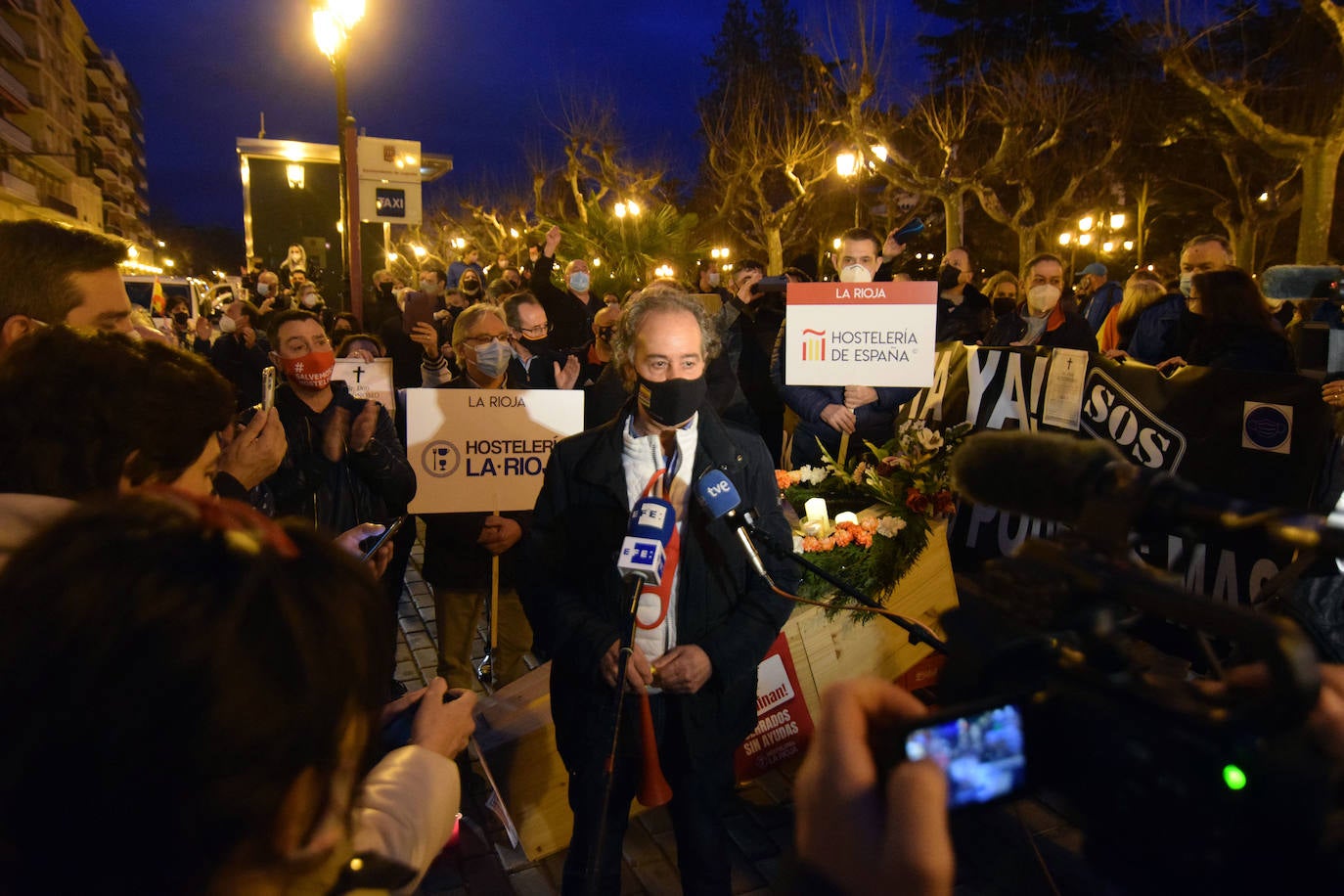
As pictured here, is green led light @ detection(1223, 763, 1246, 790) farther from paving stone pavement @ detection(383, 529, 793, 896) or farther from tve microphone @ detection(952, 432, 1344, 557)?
paving stone pavement @ detection(383, 529, 793, 896)

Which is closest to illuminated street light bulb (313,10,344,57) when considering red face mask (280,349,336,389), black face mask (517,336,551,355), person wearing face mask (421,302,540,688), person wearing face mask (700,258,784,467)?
black face mask (517,336,551,355)

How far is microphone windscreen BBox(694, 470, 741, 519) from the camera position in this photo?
2365 millimetres

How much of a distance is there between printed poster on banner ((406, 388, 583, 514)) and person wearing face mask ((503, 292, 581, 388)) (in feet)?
2.20

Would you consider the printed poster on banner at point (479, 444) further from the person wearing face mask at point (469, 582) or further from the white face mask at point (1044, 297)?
the white face mask at point (1044, 297)

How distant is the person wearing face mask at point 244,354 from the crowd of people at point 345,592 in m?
1.86

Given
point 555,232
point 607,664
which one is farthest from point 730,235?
point 607,664

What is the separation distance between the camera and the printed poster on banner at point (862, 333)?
496cm

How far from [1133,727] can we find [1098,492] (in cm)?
28

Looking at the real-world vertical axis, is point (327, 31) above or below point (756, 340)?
above

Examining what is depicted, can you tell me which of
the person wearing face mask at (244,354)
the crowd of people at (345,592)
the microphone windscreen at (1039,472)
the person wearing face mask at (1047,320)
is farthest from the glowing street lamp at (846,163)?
the microphone windscreen at (1039,472)

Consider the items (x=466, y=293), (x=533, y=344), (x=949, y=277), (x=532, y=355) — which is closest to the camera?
(x=532, y=355)

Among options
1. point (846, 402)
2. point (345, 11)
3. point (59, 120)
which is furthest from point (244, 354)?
point (59, 120)

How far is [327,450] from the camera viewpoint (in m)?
3.64

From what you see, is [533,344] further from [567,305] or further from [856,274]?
[567,305]
